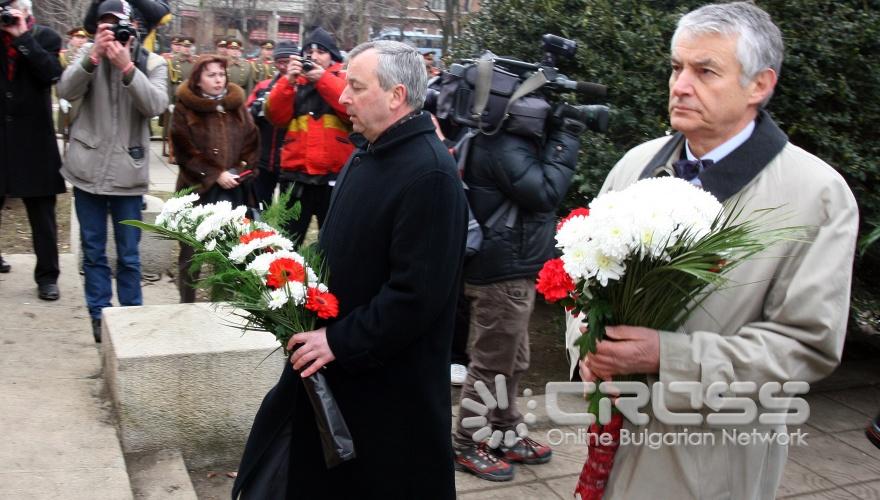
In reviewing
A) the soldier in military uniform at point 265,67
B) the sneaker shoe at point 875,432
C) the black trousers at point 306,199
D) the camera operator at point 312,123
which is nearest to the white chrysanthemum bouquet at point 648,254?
the sneaker shoe at point 875,432

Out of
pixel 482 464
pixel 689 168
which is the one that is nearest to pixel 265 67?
Answer: pixel 482 464

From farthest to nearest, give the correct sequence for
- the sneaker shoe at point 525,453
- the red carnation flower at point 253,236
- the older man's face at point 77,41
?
the older man's face at point 77,41, the sneaker shoe at point 525,453, the red carnation flower at point 253,236

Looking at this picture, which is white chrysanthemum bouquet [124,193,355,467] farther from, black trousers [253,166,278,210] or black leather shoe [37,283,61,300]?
black trousers [253,166,278,210]

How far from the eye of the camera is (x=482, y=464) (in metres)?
4.27

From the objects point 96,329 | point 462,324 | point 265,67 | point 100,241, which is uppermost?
point 100,241

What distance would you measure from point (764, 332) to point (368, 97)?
1434mm

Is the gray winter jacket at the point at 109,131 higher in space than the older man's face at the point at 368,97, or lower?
lower

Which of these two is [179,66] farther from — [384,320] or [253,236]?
[384,320]

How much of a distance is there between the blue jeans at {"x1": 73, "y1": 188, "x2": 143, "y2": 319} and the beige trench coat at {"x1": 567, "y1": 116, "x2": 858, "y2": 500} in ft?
12.6

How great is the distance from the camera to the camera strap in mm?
4035

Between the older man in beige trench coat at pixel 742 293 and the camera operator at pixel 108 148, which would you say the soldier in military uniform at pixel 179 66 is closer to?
the camera operator at pixel 108 148

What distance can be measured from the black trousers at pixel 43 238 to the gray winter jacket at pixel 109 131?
549 mm

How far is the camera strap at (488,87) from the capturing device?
4.04 meters

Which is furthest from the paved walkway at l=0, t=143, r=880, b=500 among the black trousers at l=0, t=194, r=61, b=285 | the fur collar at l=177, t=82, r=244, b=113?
the fur collar at l=177, t=82, r=244, b=113
